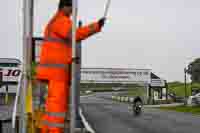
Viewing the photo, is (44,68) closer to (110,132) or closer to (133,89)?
(110,132)

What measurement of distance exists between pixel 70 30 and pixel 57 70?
0.46 m

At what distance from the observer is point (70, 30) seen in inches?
203

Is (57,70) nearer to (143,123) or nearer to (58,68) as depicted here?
(58,68)

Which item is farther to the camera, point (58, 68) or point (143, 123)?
point (143, 123)

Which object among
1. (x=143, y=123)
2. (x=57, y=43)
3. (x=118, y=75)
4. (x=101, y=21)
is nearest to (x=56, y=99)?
(x=57, y=43)

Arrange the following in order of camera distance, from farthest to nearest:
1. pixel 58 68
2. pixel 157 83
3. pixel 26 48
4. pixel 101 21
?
pixel 157 83, pixel 58 68, pixel 26 48, pixel 101 21

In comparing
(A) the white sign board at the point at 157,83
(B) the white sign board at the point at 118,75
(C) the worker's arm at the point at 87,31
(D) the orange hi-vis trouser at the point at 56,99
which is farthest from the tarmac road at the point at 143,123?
(B) the white sign board at the point at 118,75

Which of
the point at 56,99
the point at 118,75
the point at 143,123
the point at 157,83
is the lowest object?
the point at 143,123

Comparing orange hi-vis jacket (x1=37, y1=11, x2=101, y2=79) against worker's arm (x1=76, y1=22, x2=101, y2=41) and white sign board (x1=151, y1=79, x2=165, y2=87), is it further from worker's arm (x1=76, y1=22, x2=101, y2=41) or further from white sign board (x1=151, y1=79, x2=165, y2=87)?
white sign board (x1=151, y1=79, x2=165, y2=87)

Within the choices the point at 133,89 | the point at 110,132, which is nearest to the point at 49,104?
the point at 110,132

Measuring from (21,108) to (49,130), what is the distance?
368mm

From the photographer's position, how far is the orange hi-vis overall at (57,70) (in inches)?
206

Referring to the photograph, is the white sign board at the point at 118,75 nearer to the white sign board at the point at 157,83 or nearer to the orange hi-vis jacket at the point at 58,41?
the white sign board at the point at 157,83

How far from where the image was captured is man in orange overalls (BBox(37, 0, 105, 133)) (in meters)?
5.23
